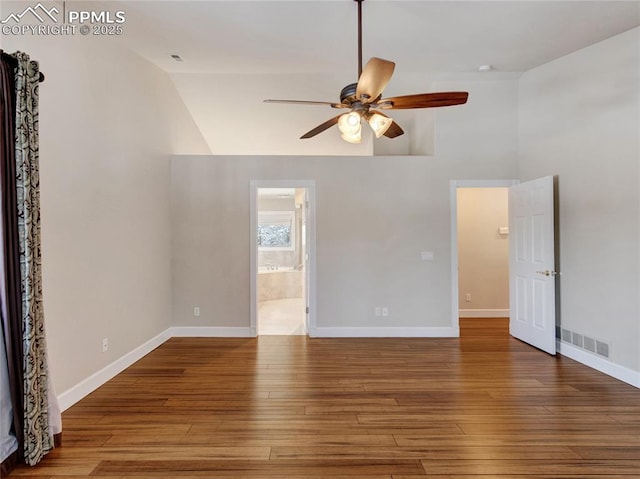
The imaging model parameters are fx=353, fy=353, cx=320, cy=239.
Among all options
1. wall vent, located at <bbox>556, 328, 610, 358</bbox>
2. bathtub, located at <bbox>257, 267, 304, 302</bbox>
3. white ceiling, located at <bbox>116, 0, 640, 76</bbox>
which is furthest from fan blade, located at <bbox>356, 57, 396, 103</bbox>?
bathtub, located at <bbox>257, 267, 304, 302</bbox>

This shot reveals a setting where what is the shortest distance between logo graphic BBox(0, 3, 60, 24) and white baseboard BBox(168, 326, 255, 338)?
3569 mm

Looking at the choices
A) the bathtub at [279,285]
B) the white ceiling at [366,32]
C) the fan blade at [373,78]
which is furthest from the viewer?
the bathtub at [279,285]

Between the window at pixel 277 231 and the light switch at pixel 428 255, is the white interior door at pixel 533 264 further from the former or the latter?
the window at pixel 277 231

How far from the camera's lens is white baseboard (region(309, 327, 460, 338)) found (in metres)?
4.75

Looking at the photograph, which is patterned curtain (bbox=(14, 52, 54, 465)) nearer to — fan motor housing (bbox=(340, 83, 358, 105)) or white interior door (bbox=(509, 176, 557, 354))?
fan motor housing (bbox=(340, 83, 358, 105))

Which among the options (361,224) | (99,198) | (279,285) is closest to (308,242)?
(361,224)

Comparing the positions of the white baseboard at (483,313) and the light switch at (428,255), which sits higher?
the light switch at (428,255)

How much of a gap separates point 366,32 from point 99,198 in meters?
2.92

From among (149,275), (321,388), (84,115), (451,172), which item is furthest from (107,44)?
(451,172)

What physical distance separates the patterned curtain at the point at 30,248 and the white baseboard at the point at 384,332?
3079 mm

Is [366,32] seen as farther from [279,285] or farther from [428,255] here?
[279,285]

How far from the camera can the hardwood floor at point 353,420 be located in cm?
211

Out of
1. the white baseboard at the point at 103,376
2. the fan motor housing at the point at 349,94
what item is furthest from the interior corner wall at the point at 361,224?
the fan motor housing at the point at 349,94

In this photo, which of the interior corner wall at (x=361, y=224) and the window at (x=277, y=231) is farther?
the window at (x=277, y=231)
